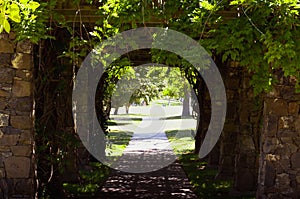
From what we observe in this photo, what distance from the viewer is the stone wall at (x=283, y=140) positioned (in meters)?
5.97

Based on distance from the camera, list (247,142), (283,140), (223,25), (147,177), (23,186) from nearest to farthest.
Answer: (223,25) < (23,186) < (283,140) < (247,142) < (147,177)

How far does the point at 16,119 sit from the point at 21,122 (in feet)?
0.22

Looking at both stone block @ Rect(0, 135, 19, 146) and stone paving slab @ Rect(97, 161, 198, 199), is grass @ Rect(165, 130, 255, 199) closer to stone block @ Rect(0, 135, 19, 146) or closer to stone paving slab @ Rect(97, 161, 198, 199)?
stone paving slab @ Rect(97, 161, 198, 199)

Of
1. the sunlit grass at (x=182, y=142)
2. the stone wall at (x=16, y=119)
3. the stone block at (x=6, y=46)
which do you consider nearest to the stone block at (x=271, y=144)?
the stone wall at (x=16, y=119)

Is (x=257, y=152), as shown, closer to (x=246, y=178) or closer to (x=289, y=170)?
(x=246, y=178)

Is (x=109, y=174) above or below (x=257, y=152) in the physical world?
below

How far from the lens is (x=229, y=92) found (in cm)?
930

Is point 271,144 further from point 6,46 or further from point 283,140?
point 6,46

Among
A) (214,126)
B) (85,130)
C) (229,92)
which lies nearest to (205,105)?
(214,126)

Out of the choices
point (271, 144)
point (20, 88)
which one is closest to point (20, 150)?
point (20, 88)

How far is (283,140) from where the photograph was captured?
5984mm

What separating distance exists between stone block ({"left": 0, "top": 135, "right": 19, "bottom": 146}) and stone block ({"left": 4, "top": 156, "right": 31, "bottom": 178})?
169 mm

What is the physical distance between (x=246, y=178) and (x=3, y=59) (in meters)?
4.07

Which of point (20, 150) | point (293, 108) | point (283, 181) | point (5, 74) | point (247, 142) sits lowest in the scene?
point (283, 181)
